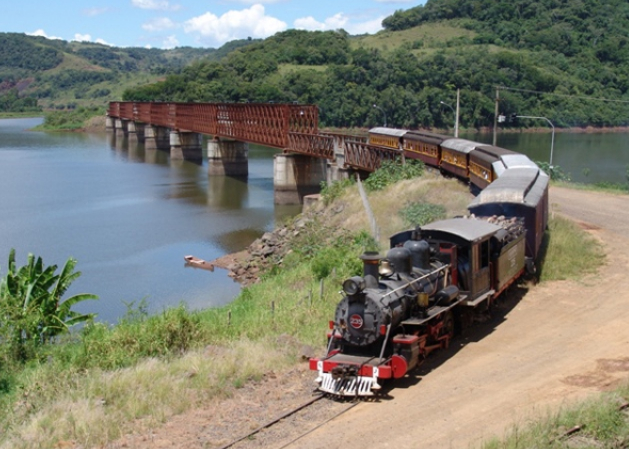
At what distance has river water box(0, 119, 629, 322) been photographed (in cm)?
3369

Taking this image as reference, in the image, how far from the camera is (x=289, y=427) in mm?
12242

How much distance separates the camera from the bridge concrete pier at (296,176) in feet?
197

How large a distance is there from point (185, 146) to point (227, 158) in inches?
833

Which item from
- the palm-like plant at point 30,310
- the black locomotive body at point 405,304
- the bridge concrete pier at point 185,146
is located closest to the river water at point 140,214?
the bridge concrete pier at point 185,146

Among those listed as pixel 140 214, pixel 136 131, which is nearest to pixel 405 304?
pixel 140 214

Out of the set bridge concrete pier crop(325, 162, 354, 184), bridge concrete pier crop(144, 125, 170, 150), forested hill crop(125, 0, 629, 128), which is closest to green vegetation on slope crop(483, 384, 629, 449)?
bridge concrete pier crop(325, 162, 354, 184)

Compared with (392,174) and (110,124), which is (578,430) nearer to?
(392,174)

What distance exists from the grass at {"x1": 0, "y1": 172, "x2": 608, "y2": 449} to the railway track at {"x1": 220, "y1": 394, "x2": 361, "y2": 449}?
5.56 feet

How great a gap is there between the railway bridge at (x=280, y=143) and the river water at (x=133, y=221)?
2721 mm

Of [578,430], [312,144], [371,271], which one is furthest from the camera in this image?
[312,144]

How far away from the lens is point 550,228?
28.1 metres

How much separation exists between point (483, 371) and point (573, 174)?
61.1m

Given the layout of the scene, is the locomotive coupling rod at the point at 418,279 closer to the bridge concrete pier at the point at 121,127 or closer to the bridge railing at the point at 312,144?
the bridge railing at the point at 312,144

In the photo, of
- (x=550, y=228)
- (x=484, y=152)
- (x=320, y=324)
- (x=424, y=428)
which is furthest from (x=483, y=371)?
(x=484, y=152)
